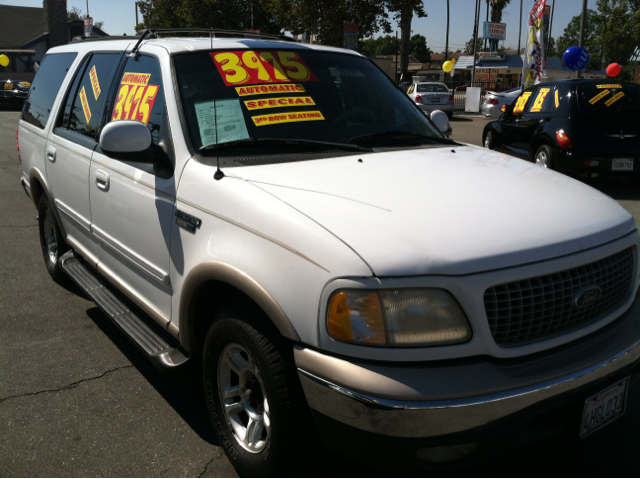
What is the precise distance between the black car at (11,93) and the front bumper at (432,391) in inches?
1227

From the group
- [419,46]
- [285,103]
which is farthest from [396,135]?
[419,46]

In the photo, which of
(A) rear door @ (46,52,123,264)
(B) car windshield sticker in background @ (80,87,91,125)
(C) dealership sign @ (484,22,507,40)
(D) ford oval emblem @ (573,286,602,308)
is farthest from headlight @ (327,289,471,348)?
(C) dealership sign @ (484,22,507,40)

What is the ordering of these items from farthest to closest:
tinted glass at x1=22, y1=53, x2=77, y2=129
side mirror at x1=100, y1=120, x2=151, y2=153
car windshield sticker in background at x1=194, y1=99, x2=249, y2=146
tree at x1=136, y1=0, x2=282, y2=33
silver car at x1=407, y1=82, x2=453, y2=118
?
tree at x1=136, y1=0, x2=282, y2=33 < silver car at x1=407, y1=82, x2=453, y2=118 < tinted glass at x1=22, y1=53, x2=77, y2=129 < car windshield sticker in background at x1=194, y1=99, x2=249, y2=146 < side mirror at x1=100, y1=120, x2=151, y2=153

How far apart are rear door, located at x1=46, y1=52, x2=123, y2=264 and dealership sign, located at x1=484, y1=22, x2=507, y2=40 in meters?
62.9

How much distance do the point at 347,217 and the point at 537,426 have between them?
1000mm

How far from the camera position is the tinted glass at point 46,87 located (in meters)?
4.59

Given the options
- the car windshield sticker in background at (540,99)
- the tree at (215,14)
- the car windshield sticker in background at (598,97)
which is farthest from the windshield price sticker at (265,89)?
the tree at (215,14)

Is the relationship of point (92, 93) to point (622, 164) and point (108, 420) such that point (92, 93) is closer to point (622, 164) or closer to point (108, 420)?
point (108, 420)

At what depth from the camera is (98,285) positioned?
153 inches

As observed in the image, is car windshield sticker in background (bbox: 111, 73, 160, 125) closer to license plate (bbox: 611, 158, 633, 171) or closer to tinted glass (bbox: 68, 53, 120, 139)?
tinted glass (bbox: 68, 53, 120, 139)

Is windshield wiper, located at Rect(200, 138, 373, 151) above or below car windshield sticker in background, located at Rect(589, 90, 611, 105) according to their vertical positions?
below

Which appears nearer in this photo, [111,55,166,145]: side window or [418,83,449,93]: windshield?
[111,55,166,145]: side window

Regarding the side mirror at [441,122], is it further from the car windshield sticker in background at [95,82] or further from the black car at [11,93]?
the black car at [11,93]

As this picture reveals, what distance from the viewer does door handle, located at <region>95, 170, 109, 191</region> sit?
342 cm
